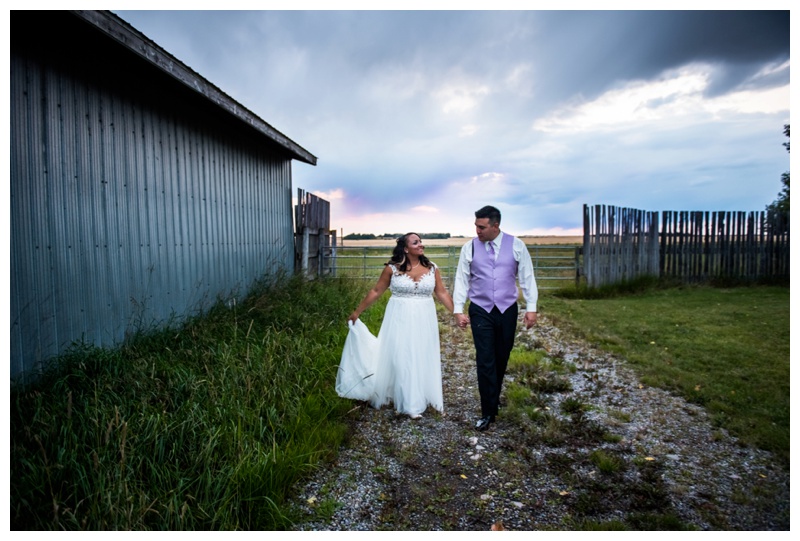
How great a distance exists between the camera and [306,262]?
12984 mm

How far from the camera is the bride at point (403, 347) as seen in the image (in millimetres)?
4996

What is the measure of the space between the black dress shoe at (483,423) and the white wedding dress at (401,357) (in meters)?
0.51

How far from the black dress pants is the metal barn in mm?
4187

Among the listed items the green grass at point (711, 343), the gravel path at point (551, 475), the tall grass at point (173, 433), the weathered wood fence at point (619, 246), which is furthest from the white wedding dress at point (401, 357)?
the weathered wood fence at point (619, 246)

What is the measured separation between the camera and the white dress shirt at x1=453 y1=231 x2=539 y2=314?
4.69 m

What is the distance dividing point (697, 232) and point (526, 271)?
13028mm

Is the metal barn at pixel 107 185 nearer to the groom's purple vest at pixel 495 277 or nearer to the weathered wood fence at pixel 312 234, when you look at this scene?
the weathered wood fence at pixel 312 234

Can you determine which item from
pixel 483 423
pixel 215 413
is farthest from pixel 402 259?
pixel 215 413

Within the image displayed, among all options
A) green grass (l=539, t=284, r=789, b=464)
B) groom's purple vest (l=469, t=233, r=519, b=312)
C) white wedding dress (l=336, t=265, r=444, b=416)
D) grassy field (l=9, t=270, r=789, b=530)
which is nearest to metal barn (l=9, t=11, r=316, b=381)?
grassy field (l=9, t=270, r=789, b=530)

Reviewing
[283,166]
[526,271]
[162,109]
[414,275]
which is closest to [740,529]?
[526,271]

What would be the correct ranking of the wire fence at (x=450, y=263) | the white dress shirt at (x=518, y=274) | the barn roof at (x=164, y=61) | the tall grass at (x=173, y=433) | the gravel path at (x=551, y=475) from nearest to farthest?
the tall grass at (x=173, y=433), the gravel path at (x=551, y=475), the barn roof at (x=164, y=61), the white dress shirt at (x=518, y=274), the wire fence at (x=450, y=263)

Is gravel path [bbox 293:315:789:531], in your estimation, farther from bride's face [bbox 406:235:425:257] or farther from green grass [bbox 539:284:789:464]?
bride's face [bbox 406:235:425:257]

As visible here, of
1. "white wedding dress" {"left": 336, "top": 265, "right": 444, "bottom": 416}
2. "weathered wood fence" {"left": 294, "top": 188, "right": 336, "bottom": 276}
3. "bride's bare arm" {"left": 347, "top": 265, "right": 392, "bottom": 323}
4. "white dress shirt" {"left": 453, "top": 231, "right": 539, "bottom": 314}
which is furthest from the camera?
"weathered wood fence" {"left": 294, "top": 188, "right": 336, "bottom": 276}

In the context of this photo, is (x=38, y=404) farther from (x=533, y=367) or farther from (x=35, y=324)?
(x=533, y=367)
